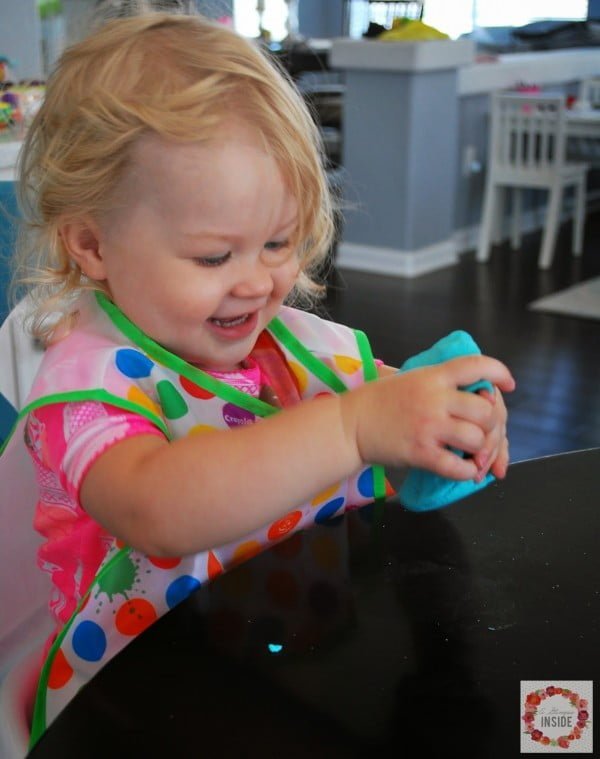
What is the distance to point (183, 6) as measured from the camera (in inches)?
37.4

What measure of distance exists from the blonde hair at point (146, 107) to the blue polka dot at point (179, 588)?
240 mm

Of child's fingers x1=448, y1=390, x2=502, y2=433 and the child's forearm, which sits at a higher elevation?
child's fingers x1=448, y1=390, x2=502, y2=433

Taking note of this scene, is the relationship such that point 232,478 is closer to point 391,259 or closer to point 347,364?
point 347,364

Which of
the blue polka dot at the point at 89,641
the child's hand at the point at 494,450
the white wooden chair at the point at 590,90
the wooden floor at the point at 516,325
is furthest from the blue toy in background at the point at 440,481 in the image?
the white wooden chair at the point at 590,90

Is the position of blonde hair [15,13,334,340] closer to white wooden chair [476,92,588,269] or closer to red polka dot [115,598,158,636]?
red polka dot [115,598,158,636]

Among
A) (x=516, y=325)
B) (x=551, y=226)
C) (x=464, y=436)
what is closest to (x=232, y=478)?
(x=464, y=436)

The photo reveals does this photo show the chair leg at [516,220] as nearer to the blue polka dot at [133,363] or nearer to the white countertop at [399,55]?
the white countertop at [399,55]

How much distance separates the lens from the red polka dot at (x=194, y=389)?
791 mm

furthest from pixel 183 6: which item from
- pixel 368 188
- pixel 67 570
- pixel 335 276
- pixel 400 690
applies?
pixel 368 188

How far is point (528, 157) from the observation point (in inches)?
215

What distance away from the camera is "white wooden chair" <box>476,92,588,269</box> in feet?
17.3

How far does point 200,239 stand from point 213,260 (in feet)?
0.07

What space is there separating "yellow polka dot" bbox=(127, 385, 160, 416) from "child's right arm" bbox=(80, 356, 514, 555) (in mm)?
90

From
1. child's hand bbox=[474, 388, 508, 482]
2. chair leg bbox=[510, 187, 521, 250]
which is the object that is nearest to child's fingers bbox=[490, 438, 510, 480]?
child's hand bbox=[474, 388, 508, 482]
